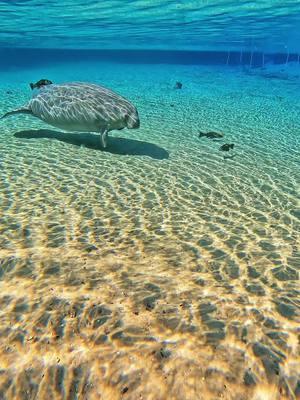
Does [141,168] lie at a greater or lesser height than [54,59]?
greater

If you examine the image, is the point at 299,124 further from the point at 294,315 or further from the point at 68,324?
the point at 68,324

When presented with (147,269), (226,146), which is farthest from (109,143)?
(147,269)

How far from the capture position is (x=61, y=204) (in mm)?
5559

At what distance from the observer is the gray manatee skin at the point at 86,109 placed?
8.47 m

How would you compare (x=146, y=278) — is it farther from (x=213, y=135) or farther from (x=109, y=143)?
(x=213, y=135)

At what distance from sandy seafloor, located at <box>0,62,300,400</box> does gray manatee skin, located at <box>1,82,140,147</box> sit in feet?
3.06

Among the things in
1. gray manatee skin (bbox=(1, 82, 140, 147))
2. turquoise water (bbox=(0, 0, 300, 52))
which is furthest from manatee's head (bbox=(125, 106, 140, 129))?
turquoise water (bbox=(0, 0, 300, 52))

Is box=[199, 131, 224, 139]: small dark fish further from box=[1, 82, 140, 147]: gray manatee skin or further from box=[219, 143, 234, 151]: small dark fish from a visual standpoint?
box=[1, 82, 140, 147]: gray manatee skin

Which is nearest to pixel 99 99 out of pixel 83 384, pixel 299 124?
pixel 83 384

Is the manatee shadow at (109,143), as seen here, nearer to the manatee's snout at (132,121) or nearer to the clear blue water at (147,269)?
the clear blue water at (147,269)

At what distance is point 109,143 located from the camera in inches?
392

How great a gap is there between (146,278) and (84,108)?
21.2ft

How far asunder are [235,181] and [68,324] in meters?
5.73

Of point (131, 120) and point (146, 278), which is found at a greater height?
point (146, 278)
